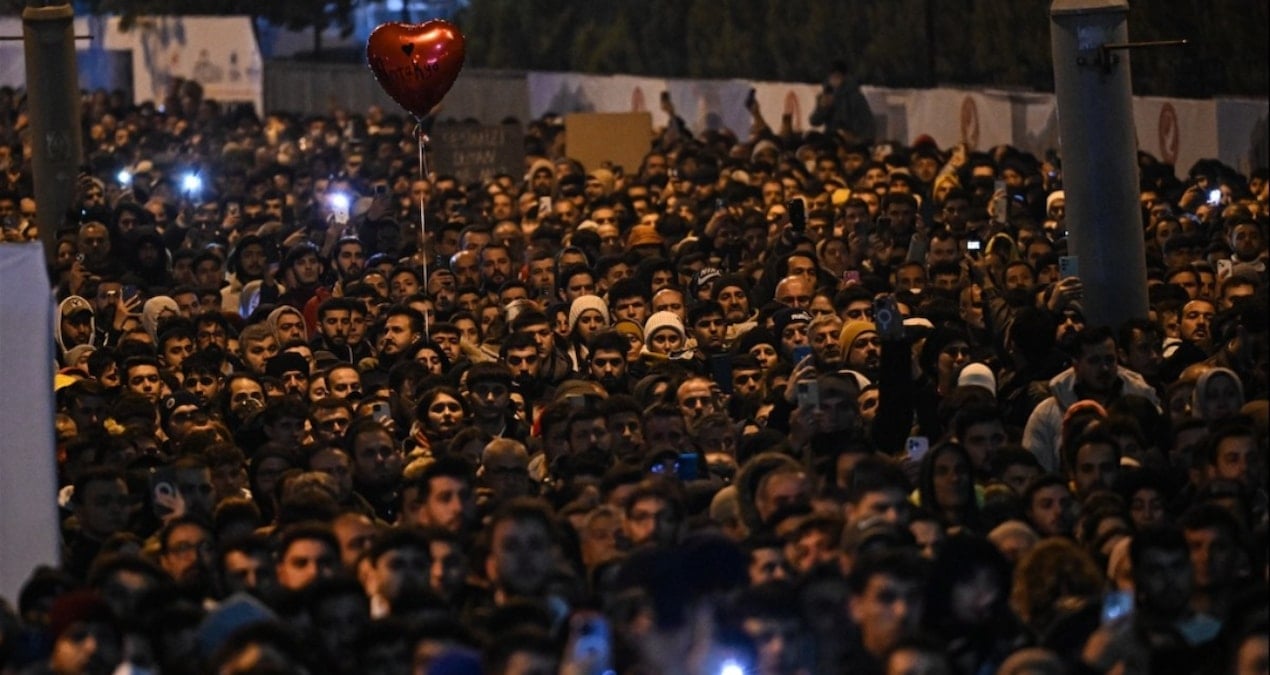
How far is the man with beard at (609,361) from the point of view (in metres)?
15.7

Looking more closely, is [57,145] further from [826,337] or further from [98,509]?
[98,509]

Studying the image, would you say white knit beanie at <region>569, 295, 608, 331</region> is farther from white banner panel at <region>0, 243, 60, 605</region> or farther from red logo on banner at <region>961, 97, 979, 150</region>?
red logo on banner at <region>961, 97, 979, 150</region>

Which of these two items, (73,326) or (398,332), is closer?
(398,332)

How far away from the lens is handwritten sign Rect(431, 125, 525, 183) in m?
26.8

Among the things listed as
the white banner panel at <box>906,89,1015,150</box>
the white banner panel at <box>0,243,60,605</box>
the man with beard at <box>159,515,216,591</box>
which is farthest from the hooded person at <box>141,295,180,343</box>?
the white banner panel at <box>906,89,1015,150</box>

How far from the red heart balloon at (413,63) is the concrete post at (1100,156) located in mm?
5325

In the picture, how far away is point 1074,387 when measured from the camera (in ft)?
45.8

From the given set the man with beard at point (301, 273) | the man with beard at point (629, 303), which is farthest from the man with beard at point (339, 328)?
the man with beard at point (301, 273)

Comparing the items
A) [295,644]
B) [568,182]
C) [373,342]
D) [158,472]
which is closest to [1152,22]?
[568,182]

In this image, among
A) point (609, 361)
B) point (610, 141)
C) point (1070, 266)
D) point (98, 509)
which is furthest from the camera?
point (610, 141)

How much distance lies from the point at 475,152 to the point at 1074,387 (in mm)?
13517

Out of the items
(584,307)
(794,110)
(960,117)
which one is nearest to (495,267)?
(584,307)

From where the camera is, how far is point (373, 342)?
1708cm

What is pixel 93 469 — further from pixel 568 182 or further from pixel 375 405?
pixel 568 182
